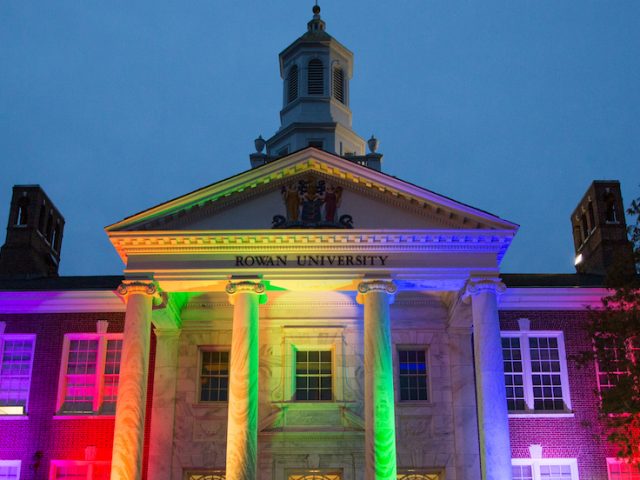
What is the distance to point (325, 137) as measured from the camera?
39.4 m

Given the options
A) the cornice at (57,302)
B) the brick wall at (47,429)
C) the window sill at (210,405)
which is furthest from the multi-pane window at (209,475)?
the cornice at (57,302)

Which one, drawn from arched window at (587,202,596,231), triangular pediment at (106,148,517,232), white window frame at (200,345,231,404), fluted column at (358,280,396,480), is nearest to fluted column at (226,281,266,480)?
triangular pediment at (106,148,517,232)

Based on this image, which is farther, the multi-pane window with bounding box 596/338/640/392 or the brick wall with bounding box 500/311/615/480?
the brick wall with bounding box 500/311/615/480

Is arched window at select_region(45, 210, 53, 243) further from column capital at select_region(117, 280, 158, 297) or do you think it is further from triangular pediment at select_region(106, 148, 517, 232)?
column capital at select_region(117, 280, 158, 297)

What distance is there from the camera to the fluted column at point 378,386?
78.7ft

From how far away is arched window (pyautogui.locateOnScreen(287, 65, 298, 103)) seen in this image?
41.4 meters

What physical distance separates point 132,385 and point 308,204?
304 inches

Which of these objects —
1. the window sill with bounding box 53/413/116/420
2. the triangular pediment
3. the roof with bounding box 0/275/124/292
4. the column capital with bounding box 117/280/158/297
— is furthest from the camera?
the roof with bounding box 0/275/124/292

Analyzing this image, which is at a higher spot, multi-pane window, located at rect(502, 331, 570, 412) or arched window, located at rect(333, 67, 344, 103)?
arched window, located at rect(333, 67, 344, 103)

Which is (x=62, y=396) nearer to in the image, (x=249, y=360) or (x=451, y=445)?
(x=249, y=360)

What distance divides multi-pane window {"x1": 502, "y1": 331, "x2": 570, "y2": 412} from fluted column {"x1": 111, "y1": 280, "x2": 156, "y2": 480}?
1283 cm

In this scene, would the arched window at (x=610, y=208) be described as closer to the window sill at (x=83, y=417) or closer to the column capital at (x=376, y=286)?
the column capital at (x=376, y=286)

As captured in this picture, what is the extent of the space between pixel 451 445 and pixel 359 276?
7.28 meters

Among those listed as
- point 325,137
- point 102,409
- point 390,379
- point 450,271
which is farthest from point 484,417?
point 325,137
